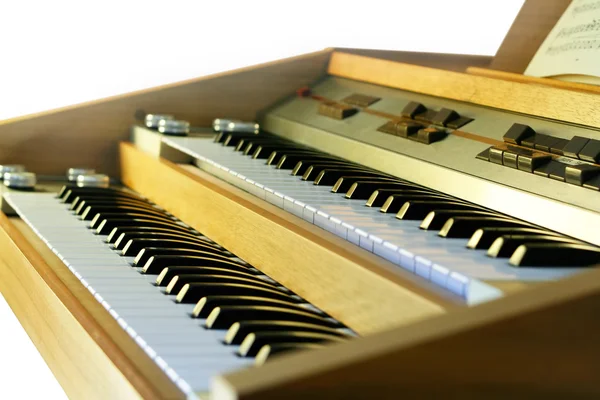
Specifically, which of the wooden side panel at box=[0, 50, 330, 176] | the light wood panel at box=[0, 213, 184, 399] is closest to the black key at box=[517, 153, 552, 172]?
the light wood panel at box=[0, 213, 184, 399]

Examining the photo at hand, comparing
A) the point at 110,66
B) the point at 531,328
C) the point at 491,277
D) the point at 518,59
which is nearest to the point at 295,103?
the point at 518,59

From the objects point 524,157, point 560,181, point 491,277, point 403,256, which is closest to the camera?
point 491,277

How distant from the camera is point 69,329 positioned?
5.40 feet

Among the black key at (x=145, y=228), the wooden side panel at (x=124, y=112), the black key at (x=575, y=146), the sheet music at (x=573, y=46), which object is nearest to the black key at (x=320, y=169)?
the black key at (x=145, y=228)

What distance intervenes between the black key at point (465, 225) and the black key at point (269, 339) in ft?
1.22

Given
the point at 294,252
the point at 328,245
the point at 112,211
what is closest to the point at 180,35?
the point at 112,211

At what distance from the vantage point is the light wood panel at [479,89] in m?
1.90

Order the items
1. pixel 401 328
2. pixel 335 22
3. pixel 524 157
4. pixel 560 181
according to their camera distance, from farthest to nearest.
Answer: pixel 335 22 → pixel 524 157 → pixel 560 181 → pixel 401 328

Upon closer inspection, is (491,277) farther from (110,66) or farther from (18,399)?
(110,66)

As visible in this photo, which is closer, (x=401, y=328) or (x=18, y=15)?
(x=401, y=328)

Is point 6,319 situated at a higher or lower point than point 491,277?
lower

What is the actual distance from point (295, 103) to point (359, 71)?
0.90 feet

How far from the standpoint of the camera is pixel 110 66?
12.3ft

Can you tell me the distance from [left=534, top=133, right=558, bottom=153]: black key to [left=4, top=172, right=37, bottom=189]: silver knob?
5.02 ft
